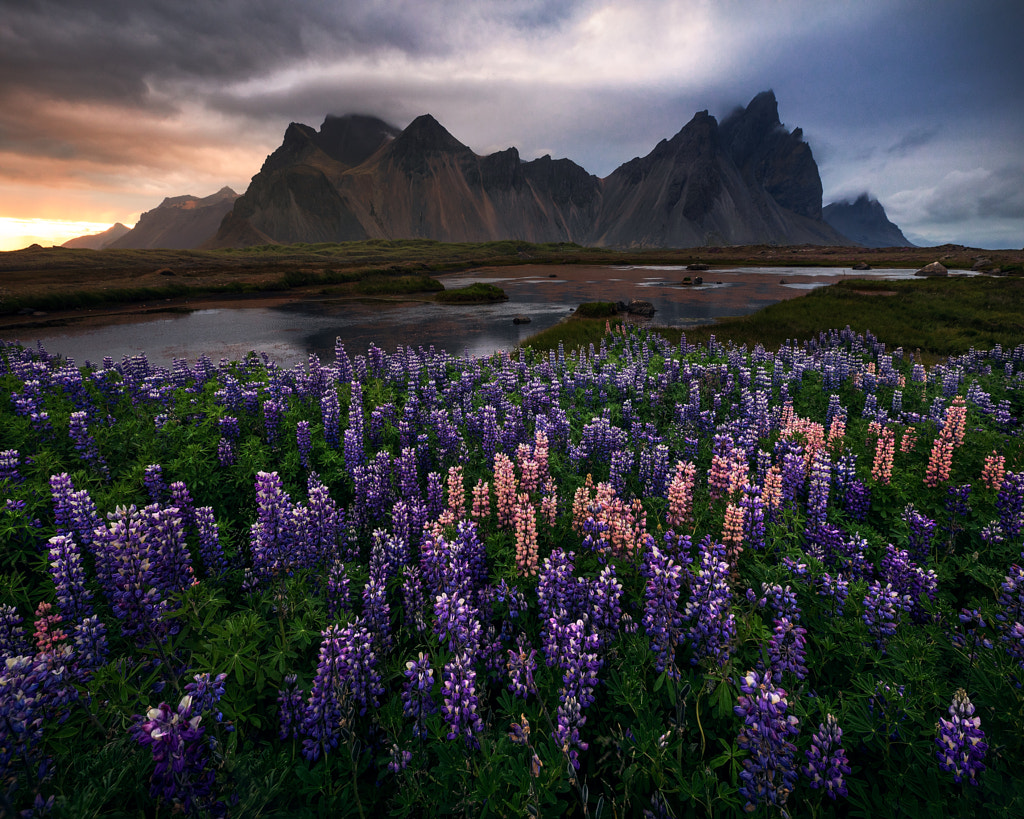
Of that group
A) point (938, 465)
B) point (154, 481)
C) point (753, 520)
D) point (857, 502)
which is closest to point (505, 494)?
point (753, 520)

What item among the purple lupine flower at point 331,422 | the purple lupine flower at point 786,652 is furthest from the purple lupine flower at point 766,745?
the purple lupine flower at point 331,422

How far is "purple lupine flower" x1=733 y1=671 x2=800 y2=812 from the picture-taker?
A: 8.22 feet

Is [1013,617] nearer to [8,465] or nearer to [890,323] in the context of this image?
[8,465]

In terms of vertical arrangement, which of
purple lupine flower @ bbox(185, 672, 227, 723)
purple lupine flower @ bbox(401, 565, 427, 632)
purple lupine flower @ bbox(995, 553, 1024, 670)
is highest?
purple lupine flower @ bbox(185, 672, 227, 723)

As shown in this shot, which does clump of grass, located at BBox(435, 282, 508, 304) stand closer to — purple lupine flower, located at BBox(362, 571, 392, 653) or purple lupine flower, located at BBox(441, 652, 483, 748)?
purple lupine flower, located at BBox(362, 571, 392, 653)

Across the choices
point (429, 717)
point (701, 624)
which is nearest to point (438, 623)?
point (429, 717)

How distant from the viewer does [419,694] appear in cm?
335

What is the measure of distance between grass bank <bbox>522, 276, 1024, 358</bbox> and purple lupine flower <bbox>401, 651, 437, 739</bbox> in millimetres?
19791

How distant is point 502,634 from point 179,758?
2.59 m

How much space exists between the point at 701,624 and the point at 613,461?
3.36 metres

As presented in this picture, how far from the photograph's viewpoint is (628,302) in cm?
3875

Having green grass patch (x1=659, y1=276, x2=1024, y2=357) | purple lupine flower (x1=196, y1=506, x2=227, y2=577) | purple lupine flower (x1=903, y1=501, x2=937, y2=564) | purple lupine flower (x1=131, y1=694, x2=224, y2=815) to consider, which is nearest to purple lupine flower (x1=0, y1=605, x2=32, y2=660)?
purple lupine flower (x1=196, y1=506, x2=227, y2=577)

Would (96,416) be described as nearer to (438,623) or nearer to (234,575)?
(234,575)

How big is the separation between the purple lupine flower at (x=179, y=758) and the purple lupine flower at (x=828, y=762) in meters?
3.51
